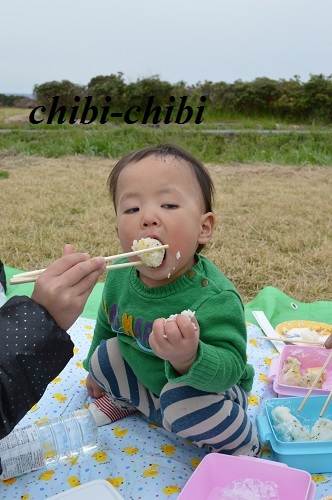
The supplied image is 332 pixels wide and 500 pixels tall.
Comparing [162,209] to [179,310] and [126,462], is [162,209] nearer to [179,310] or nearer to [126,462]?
[179,310]

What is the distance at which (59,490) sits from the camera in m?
1.38

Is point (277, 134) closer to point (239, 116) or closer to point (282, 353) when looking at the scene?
point (239, 116)

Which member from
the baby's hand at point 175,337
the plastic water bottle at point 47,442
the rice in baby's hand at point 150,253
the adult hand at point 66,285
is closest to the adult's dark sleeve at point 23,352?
the adult hand at point 66,285

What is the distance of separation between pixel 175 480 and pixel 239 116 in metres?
8.00

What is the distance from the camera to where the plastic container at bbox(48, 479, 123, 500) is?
3.92ft

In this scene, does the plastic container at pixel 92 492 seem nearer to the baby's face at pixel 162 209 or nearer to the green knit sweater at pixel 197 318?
the green knit sweater at pixel 197 318

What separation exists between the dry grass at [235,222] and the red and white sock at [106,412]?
110 cm

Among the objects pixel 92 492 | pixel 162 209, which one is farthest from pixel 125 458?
pixel 162 209

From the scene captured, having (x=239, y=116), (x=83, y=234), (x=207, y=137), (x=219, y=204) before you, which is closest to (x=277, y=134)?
(x=207, y=137)

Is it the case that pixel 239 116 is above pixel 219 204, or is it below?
above

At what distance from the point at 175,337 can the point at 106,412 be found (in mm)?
646

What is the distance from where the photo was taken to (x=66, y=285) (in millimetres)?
1021

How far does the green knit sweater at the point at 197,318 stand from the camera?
1265mm

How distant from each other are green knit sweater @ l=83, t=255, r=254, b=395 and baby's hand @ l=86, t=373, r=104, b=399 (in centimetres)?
21
